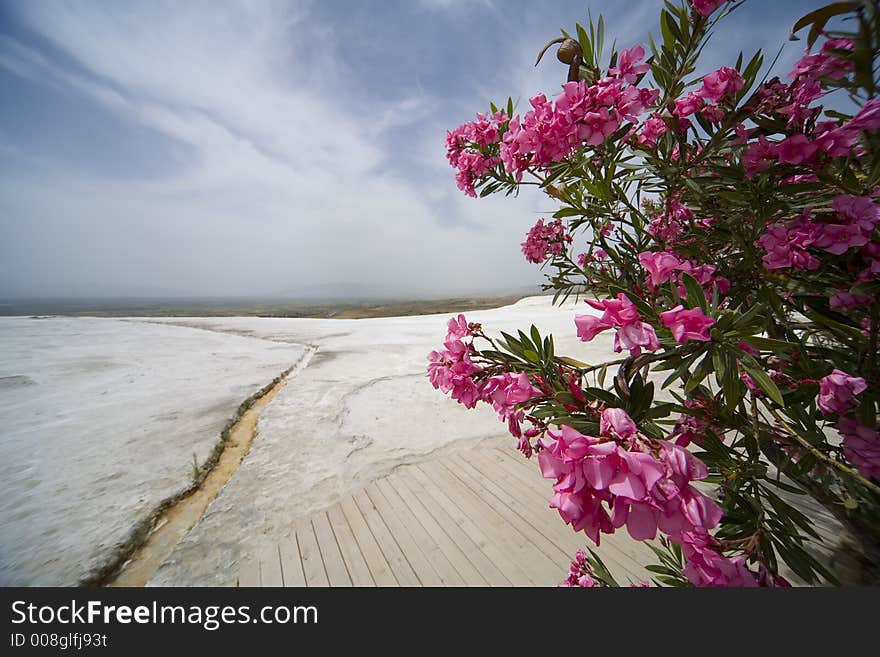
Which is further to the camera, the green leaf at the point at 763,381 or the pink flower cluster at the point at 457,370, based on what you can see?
the pink flower cluster at the point at 457,370

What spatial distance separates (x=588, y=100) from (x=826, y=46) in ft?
1.75

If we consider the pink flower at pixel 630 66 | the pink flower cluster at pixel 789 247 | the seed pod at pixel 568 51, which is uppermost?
the seed pod at pixel 568 51

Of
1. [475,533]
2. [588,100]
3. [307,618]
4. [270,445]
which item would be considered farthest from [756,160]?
[270,445]

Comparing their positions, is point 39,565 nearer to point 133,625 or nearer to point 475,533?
point 133,625

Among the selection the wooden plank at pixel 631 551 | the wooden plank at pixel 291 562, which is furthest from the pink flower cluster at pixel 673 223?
the wooden plank at pixel 291 562

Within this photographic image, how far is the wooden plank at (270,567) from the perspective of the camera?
154cm

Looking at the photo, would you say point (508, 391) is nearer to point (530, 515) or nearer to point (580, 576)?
point (580, 576)

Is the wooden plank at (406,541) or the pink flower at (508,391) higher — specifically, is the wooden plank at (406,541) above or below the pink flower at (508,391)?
below

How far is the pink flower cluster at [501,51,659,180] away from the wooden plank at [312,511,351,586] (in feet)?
6.30

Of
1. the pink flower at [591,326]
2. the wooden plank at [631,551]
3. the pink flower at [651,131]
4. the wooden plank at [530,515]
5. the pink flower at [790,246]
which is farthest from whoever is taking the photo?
the wooden plank at [530,515]

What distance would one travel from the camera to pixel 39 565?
170 cm

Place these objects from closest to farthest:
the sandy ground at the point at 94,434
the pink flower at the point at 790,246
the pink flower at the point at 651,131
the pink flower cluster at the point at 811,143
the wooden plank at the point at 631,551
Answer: the pink flower cluster at the point at 811,143
the pink flower at the point at 790,246
the pink flower at the point at 651,131
the wooden plank at the point at 631,551
the sandy ground at the point at 94,434

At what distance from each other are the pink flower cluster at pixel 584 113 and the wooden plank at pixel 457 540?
5.72 ft

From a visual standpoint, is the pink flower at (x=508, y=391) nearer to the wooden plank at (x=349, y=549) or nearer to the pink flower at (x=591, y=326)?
the pink flower at (x=591, y=326)
